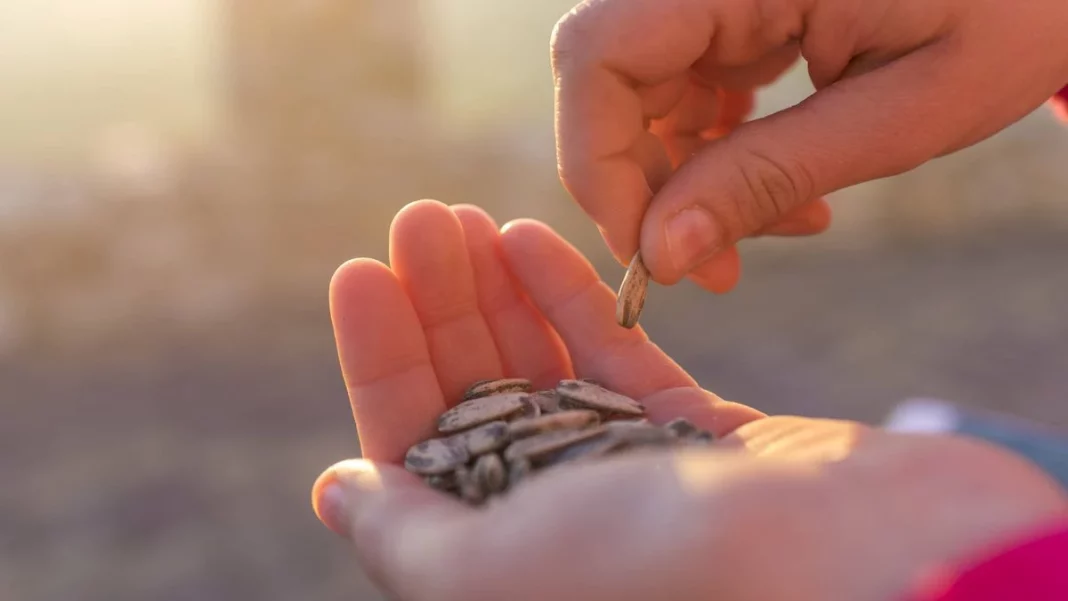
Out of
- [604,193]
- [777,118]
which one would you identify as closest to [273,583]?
[604,193]

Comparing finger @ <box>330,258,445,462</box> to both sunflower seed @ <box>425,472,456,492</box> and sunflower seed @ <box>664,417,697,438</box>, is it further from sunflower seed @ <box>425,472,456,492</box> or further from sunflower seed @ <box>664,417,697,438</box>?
sunflower seed @ <box>664,417,697,438</box>

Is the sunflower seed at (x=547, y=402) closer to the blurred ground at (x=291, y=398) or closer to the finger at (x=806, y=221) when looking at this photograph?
the finger at (x=806, y=221)

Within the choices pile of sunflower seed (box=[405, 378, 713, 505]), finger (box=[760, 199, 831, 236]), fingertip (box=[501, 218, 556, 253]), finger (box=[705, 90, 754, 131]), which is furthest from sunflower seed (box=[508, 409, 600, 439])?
finger (box=[705, 90, 754, 131])

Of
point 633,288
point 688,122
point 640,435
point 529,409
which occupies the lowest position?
point 640,435

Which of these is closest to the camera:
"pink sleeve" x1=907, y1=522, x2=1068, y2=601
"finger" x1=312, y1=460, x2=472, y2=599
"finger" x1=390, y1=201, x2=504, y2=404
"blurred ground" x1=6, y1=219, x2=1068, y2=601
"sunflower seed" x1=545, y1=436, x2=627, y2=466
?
"pink sleeve" x1=907, y1=522, x2=1068, y2=601

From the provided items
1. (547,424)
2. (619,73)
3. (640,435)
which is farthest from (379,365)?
(619,73)

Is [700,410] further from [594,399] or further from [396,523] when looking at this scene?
[396,523]
